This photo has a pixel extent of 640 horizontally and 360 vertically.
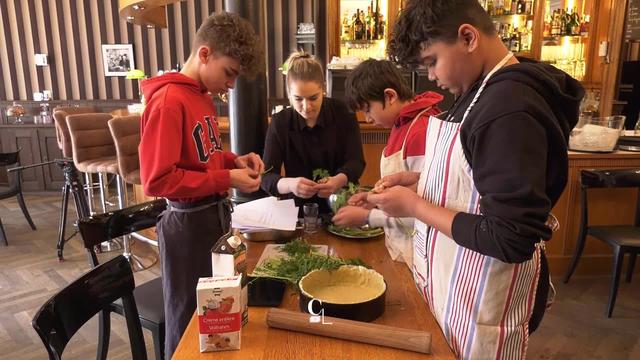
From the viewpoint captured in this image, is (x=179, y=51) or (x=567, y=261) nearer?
(x=567, y=261)

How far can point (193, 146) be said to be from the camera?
1562 millimetres

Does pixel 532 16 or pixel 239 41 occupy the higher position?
pixel 532 16

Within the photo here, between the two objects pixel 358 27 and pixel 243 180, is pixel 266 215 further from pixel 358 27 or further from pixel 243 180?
pixel 358 27

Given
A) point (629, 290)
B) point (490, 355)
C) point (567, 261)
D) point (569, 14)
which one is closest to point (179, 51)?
point (569, 14)

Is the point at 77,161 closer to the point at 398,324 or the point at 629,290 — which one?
the point at 398,324

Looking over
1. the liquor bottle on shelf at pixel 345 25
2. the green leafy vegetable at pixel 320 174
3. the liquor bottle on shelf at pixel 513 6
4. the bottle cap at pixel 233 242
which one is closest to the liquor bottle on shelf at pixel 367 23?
the liquor bottle on shelf at pixel 345 25

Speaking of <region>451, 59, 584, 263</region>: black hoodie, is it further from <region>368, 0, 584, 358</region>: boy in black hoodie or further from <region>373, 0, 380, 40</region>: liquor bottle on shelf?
<region>373, 0, 380, 40</region>: liquor bottle on shelf

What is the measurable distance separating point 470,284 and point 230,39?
1.07m

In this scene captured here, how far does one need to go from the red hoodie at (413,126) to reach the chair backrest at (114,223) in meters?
1.04

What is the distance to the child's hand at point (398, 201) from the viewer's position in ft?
3.55

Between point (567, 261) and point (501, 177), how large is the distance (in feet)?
10.3

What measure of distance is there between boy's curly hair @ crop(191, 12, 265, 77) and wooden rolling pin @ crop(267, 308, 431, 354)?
2.93 feet

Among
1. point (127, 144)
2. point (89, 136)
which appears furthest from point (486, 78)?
point (89, 136)

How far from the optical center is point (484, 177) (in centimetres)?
89
